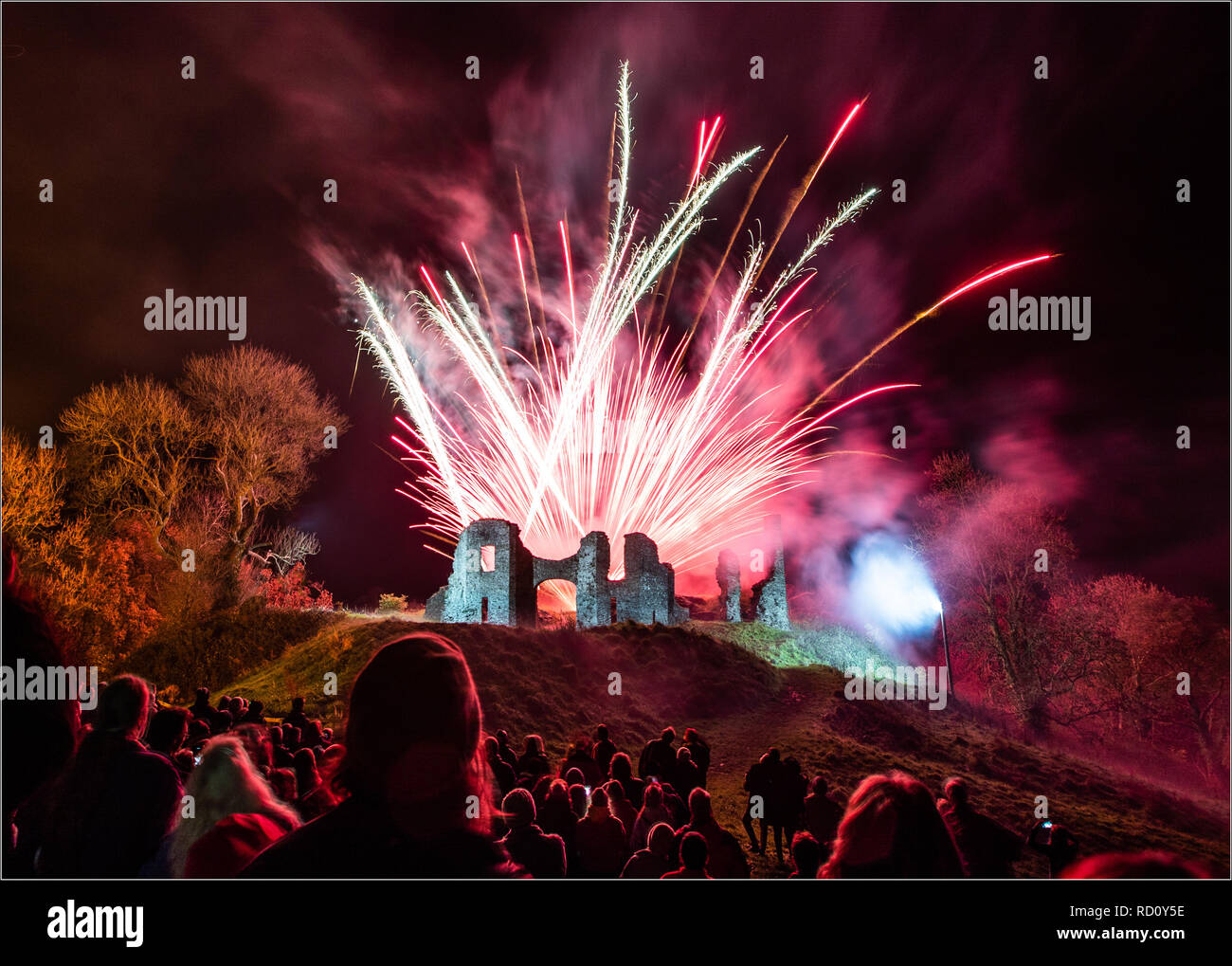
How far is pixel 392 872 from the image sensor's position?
2.27 m

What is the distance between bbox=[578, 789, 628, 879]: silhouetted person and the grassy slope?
757 cm

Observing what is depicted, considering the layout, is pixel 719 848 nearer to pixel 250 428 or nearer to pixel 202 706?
pixel 202 706

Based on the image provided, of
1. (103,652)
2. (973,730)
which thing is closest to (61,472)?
(103,652)

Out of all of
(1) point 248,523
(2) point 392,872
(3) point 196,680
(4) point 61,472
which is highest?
(4) point 61,472

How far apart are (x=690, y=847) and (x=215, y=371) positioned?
3215cm

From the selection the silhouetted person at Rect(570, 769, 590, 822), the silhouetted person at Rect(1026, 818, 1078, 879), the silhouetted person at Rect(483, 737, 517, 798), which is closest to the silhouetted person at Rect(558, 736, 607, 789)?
the silhouetted person at Rect(483, 737, 517, 798)

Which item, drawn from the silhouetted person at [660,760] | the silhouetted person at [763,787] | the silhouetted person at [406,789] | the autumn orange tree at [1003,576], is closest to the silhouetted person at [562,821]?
the silhouetted person at [660,760]

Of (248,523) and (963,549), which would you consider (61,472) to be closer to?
(248,523)

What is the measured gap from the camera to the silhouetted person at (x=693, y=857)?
183 inches

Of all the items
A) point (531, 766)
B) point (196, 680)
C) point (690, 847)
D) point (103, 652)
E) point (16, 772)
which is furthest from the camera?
point (196, 680)

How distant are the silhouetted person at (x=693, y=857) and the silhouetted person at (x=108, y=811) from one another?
11.4 ft

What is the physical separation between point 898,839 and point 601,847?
9.82 ft

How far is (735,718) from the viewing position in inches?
897

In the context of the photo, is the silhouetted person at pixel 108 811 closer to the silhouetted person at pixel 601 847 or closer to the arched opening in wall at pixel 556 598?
the silhouetted person at pixel 601 847
